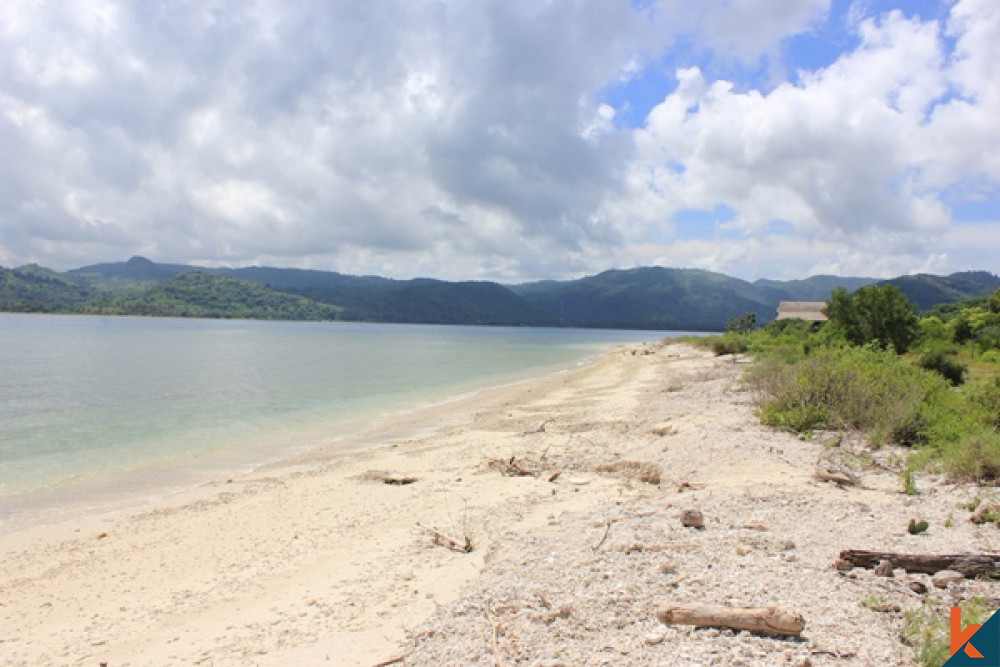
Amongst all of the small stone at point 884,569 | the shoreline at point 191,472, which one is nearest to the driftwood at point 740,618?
the small stone at point 884,569

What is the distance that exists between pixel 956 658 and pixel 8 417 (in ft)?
89.1

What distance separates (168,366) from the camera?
43000mm

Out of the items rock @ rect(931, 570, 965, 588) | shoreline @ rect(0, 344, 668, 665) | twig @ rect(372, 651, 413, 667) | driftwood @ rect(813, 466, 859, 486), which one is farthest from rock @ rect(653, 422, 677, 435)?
twig @ rect(372, 651, 413, 667)

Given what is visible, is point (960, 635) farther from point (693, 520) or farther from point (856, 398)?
point (856, 398)

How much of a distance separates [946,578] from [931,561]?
0.23 m

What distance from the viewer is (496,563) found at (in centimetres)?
653

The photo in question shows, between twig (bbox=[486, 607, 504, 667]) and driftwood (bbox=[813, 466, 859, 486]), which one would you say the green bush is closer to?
driftwood (bbox=[813, 466, 859, 486])

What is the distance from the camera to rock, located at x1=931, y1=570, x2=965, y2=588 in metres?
5.04

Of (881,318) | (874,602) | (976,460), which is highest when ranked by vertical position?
(881,318)

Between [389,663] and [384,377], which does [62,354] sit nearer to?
[384,377]

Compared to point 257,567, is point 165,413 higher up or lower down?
lower down

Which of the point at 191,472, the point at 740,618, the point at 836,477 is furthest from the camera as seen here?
the point at 191,472

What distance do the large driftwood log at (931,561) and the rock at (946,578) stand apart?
0.18 feet

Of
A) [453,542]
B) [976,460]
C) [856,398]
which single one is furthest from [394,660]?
[856,398]
